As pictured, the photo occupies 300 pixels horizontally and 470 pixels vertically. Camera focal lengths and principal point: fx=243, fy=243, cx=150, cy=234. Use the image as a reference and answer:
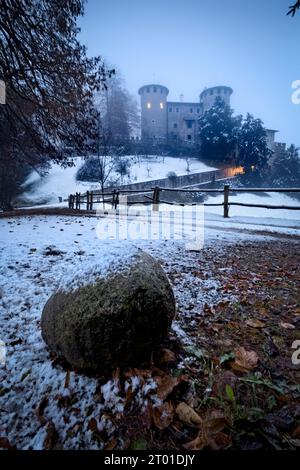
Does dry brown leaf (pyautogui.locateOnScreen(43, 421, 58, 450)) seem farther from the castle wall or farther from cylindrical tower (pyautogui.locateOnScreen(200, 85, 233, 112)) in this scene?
cylindrical tower (pyautogui.locateOnScreen(200, 85, 233, 112))

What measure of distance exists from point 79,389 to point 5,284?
2.02 m

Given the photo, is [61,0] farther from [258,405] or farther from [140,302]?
[258,405]

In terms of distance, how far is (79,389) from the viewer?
5.95 feet

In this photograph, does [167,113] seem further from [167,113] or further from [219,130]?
[219,130]

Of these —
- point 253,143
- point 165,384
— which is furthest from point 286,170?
point 165,384

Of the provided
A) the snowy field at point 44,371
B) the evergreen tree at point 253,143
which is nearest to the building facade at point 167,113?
the evergreen tree at point 253,143

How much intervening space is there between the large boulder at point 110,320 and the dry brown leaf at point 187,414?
1.51ft

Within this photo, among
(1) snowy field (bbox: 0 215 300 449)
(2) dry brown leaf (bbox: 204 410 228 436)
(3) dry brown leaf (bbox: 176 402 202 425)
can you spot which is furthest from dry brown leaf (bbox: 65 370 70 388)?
(2) dry brown leaf (bbox: 204 410 228 436)

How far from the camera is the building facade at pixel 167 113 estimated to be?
57.2m

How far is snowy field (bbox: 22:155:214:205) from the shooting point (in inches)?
1271

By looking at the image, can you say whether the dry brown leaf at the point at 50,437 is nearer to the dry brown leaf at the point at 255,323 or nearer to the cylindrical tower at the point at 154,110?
the dry brown leaf at the point at 255,323

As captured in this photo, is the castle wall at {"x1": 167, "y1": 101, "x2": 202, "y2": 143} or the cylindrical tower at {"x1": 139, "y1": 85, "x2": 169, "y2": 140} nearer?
the castle wall at {"x1": 167, "y1": 101, "x2": 202, "y2": 143}

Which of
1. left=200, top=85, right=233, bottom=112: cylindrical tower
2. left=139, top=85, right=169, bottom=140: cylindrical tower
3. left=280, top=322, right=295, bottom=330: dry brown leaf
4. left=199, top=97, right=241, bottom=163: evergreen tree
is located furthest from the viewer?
left=200, top=85, right=233, bottom=112: cylindrical tower

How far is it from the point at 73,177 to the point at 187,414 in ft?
122
